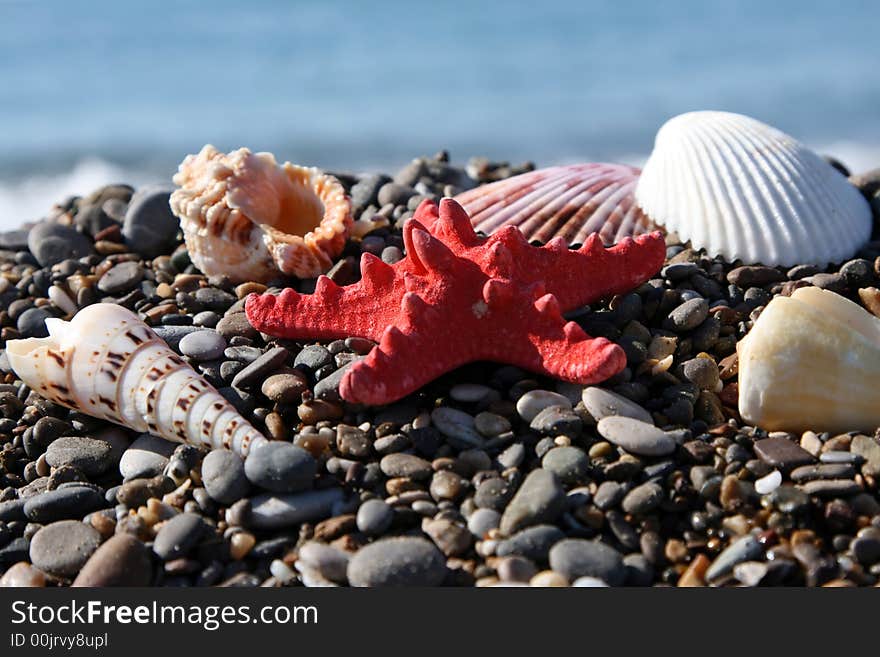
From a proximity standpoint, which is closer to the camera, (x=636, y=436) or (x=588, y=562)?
(x=588, y=562)

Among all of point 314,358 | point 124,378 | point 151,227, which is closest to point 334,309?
point 314,358

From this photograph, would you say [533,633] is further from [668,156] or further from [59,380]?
[668,156]

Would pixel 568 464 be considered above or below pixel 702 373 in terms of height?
below

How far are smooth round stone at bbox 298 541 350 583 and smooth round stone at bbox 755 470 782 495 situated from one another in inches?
49.8

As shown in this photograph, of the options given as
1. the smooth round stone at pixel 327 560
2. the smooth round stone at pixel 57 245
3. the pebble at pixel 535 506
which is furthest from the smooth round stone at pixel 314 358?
the smooth round stone at pixel 57 245

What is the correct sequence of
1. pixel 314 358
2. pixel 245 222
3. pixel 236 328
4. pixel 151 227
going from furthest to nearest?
pixel 151 227 → pixel 245 222 → pixel 236 328 → pixel 314 358

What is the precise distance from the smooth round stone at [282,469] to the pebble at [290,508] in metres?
0.03

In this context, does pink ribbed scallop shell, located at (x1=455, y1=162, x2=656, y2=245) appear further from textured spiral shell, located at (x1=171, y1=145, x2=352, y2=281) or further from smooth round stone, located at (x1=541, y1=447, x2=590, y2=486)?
smooth round stone, located at (x1=541, y1=447, x2=590, y2=486)

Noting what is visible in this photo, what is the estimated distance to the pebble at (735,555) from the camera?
9.30ft

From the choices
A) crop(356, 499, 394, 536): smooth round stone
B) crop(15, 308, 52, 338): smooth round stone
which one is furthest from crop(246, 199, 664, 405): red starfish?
crop(15, 308, 52, 338): smooth round stone

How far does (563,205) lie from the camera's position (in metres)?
4.75

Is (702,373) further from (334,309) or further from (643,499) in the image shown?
(334,309)

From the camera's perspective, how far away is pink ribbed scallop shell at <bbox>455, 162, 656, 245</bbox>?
461 cm

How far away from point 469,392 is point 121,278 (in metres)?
2.14
